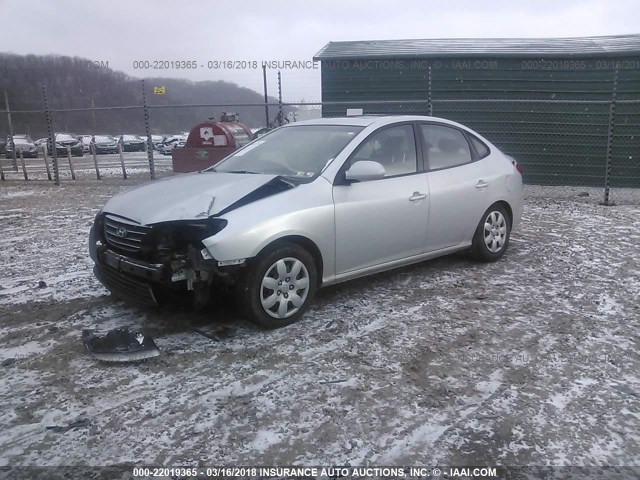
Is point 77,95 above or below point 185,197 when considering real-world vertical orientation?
above

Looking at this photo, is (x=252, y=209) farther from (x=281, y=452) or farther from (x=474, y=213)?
(x=474, y=213)

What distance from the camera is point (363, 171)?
14.0 ft

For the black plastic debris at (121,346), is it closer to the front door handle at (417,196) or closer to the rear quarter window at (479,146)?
the front door handle at (417,196)

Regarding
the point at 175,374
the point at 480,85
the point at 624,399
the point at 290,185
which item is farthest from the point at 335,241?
the point at 480,85

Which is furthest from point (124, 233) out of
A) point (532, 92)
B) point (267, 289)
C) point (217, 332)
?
point (532, 92)

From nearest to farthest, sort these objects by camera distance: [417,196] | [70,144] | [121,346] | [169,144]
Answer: [121,346]
[417,196]
[70,144]
[169,144]

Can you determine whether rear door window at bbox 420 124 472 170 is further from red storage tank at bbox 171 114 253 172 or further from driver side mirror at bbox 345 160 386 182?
red storage tank at bbox 171 114 253 172

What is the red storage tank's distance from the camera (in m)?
12.7

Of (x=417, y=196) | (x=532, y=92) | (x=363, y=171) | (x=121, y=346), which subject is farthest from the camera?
(x=532, y=92)

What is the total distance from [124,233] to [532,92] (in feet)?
35.0

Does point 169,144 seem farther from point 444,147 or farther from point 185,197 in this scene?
point 185,197

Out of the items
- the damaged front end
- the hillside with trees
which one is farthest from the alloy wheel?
the hillside with trees

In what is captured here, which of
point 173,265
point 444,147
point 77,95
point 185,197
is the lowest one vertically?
point 173,265

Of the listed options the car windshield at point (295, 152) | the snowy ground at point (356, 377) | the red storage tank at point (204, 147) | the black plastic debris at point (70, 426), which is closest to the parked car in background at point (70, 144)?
the red storage tank at point (204, 147)
